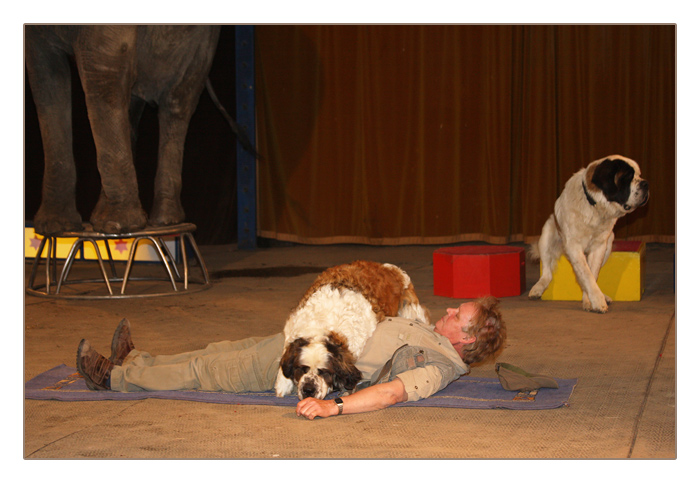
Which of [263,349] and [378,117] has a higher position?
[378,117]

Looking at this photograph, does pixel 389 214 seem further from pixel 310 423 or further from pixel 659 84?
pixel 310 423

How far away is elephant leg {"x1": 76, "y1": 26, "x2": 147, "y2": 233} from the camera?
6.28 metres

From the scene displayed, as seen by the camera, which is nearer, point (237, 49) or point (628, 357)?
point (628, 357)

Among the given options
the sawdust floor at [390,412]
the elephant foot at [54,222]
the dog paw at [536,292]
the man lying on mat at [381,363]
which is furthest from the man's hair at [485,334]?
the elephant foot at [54,222]

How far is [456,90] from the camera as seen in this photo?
378 inches

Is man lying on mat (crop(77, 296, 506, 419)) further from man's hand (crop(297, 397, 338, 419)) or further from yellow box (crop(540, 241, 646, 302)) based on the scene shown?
yellow box (crop(540, 241, 646, 302))

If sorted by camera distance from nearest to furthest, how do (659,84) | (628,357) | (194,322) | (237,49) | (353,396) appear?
(353,396)
(628,357)
(194,322)
(659,84)
(237,49)

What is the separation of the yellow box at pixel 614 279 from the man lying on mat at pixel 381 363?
2905 mm

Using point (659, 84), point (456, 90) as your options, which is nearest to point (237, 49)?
point (456, 90)

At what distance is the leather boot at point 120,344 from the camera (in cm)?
409

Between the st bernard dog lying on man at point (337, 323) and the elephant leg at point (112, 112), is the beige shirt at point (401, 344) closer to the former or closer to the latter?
the st bernard dog lying on man at point (337, 323)

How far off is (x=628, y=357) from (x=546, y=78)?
5.56 metres

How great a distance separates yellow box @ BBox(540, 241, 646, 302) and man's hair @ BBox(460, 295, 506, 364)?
9.68ft

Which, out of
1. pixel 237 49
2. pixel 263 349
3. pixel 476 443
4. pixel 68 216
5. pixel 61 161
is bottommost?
pixel 476 443
